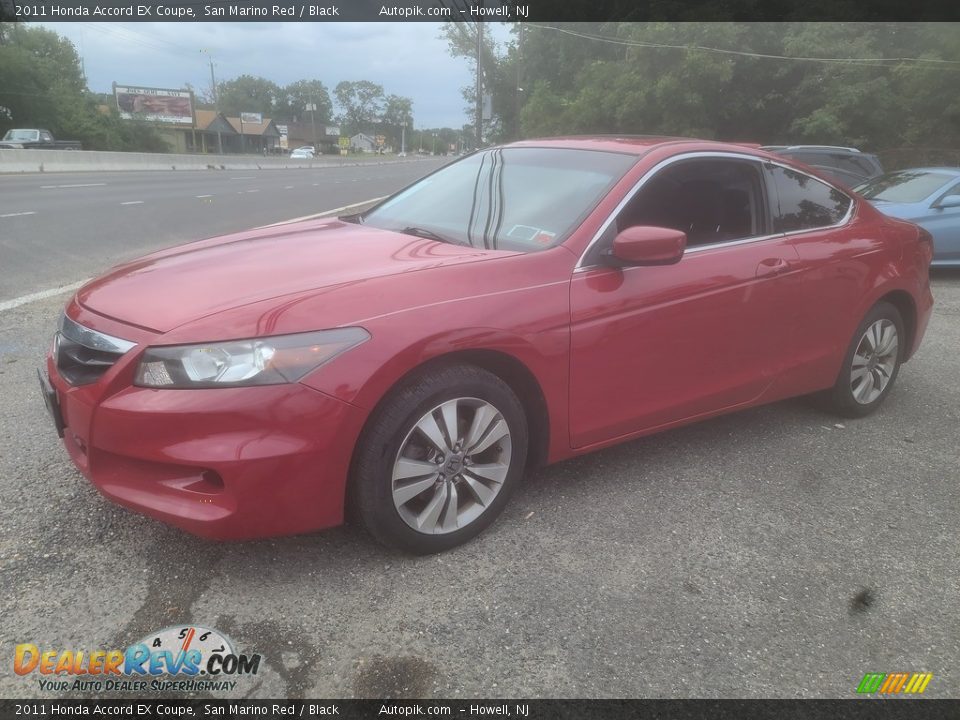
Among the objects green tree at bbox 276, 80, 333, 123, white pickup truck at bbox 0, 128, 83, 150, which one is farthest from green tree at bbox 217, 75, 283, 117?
white pickup truck at bbox 0, 128, 83, 150

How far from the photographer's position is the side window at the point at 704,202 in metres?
3.27

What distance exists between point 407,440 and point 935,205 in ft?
28.8

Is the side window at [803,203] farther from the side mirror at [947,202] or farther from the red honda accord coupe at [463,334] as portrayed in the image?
the side mirror at [947,202]

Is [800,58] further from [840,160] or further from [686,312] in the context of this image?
[686,312]

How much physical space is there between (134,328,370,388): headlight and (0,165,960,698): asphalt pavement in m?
0.72

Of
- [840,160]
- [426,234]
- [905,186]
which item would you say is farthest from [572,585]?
[840,160]

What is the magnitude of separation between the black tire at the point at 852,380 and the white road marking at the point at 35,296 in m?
5.96

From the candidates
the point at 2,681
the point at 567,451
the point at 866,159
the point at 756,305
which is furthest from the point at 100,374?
the point at 866,159

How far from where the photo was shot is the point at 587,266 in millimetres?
2943

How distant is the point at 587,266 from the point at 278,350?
1295 millimetres

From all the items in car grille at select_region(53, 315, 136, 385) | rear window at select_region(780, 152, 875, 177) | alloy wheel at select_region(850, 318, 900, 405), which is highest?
rear window at select_region(780, 152, 875, 177)

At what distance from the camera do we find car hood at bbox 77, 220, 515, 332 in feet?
8.16

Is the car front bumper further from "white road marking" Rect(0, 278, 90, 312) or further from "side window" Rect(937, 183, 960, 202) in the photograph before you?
"side window" Rect(937, 183, 960, 202)

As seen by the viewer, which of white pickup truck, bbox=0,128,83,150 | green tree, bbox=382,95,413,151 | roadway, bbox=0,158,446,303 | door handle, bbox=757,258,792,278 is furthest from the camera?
green tree, bbox=382,95,413,151
